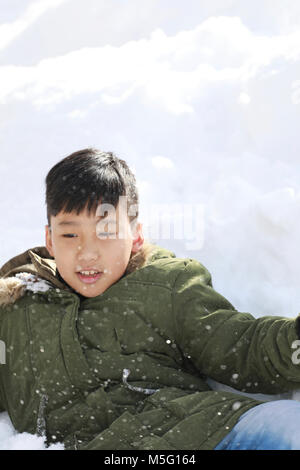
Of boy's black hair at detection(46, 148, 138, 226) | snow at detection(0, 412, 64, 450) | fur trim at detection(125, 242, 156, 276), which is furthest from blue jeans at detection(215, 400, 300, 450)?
boy's black hair at detection(46, 148, 138, 226)

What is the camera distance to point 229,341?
1727 millimetres

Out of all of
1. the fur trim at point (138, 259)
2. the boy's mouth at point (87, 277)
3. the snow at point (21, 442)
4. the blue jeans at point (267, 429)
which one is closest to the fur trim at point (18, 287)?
the boy's mouth at point (87, 277)

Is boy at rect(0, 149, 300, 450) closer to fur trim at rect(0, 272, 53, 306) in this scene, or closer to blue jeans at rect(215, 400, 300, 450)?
fur trim at rect(0, 272, 53, 306)

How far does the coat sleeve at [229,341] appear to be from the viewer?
1.62 metres

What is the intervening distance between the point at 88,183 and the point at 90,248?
8.0 inches

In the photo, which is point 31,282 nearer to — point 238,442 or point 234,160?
point 238,442

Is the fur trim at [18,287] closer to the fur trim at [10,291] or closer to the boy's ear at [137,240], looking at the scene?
the fur trim at [10,291]

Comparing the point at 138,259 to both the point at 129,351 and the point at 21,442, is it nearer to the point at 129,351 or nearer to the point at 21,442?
the point at 129,351

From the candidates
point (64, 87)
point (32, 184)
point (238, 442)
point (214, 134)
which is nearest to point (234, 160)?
point (214, 134)

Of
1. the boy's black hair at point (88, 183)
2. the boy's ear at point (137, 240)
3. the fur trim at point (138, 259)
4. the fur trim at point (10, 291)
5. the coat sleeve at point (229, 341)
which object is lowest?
the coat sleeve at point (229, 341)

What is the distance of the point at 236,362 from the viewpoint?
1.73 meters

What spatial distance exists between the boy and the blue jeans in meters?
0.13

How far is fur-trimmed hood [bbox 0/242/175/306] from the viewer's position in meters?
1.89
